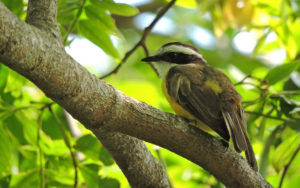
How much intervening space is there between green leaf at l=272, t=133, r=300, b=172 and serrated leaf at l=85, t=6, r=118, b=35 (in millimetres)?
1819

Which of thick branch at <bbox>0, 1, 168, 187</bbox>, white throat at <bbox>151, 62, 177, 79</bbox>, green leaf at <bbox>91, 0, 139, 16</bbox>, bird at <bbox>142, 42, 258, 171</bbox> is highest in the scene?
thick branch at <bbox>0, 1, 168, 187</bbox>

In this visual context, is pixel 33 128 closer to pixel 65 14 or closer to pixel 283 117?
pixel 65 14

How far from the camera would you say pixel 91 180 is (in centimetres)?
416

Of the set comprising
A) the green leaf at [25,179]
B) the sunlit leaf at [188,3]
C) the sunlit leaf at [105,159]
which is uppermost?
the sunlit leaf at [188,3]

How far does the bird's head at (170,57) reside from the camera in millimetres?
5121

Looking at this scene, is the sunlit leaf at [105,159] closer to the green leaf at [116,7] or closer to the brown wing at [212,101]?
the brown wing at [212,101]

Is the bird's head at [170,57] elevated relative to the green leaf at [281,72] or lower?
lower

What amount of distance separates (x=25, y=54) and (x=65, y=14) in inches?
69.2

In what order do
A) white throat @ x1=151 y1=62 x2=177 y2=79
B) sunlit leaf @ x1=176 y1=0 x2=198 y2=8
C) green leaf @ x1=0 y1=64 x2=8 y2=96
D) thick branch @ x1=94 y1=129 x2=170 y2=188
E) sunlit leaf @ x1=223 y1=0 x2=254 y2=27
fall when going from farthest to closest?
sunlit leaf @ x1=223 y1=0 x2=254 y2=27 → sunlit leaf @ x1=176 y1=0 x2=198 y2=8 → white throat @ x1=151 y1=62 x2=177 y2=79 → green leaf @ x1=0 y1=64 x2=8 y2=96 → thick branch @ x1=94 y1=129 x2=170 y2=188

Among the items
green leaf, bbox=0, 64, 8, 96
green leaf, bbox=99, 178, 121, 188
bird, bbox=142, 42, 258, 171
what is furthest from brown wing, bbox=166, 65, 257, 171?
green leaf, bbox=0, 64, 8, 96

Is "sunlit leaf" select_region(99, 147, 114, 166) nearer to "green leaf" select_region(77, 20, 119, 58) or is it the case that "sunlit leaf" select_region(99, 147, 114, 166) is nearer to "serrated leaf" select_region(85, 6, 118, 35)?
"green leaf" select_region(77, 20, 119, 58)

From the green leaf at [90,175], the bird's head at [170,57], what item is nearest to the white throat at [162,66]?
the bird's head at [170,57]

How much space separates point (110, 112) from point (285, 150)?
1.99m

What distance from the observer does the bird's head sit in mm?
5121
